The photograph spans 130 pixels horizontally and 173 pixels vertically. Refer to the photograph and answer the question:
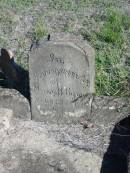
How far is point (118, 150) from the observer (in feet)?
17.3

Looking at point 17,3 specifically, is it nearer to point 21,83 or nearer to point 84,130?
point 21,83

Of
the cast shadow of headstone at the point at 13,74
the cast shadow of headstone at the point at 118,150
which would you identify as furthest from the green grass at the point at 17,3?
the cast shadow of headstone at the point at 118,150

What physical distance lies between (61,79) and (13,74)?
882mm

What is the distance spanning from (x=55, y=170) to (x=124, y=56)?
2.48 metres

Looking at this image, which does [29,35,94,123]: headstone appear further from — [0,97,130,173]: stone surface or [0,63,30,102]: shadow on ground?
[0,63,30,102]: shadow on ground

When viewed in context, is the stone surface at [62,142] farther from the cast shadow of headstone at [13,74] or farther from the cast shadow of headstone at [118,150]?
the cast shadow of headstone at [13,74]

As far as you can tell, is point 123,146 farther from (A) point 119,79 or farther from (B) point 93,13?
(B) point 93,13

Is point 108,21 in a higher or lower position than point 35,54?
lower

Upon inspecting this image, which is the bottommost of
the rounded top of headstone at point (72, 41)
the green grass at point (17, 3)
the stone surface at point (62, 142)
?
the stone surface at point (62, 142)

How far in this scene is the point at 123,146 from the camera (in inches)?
210

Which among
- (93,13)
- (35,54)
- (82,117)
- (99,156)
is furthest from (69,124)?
(93,13)

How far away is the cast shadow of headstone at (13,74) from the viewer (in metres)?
5.95

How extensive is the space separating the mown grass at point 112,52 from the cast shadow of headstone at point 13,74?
92 centimetres

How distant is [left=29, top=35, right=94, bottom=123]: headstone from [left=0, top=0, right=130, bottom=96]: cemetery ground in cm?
63
